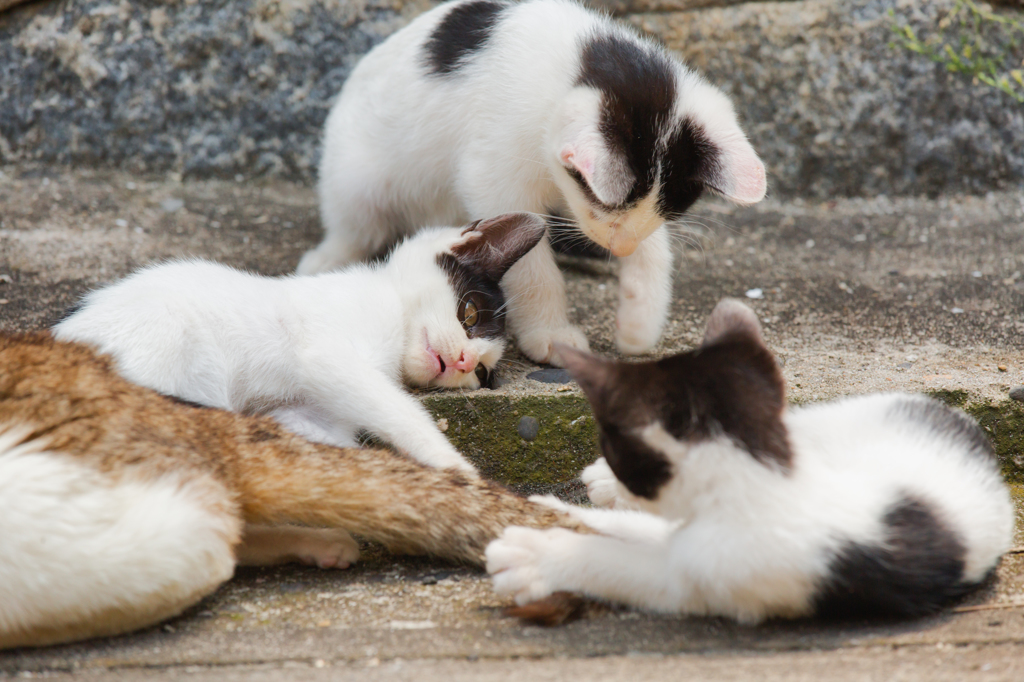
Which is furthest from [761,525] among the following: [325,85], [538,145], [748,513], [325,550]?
[325,85]

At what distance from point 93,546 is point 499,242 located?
1781 millimetres

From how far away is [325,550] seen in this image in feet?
7.79

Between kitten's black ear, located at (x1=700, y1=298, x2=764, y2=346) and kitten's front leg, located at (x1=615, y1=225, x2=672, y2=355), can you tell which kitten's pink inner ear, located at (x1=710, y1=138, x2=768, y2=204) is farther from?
kitten's black ear, located at (x1=700, y1=298, x2=764, y2=346)

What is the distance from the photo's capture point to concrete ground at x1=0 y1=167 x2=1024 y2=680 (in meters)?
1.82

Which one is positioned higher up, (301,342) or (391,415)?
(301,342)

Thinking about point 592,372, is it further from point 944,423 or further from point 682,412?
point 944,423

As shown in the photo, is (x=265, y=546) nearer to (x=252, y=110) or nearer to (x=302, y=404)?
(x=302, y=404)

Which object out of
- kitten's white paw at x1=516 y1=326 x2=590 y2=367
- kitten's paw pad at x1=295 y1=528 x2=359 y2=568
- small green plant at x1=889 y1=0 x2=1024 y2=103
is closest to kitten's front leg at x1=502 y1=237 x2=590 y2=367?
kitten's white paw at x1=516 y1=326 x2=590 y2=367

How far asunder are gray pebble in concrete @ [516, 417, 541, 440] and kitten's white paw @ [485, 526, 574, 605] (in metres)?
0.89

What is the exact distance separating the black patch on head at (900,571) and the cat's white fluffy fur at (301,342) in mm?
1094

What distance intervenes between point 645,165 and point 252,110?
268cm

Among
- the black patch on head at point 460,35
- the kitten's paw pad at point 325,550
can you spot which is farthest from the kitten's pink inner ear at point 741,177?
the kitten's paw pad at point 325,550

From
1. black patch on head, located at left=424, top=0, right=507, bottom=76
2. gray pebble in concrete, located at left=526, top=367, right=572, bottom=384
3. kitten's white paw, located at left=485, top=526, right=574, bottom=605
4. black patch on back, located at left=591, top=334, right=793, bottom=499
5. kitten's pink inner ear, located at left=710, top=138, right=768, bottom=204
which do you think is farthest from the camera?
black patch on head, located at left=424, top=0, right=507, bottom=76

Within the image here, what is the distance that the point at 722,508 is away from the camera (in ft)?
6.17
